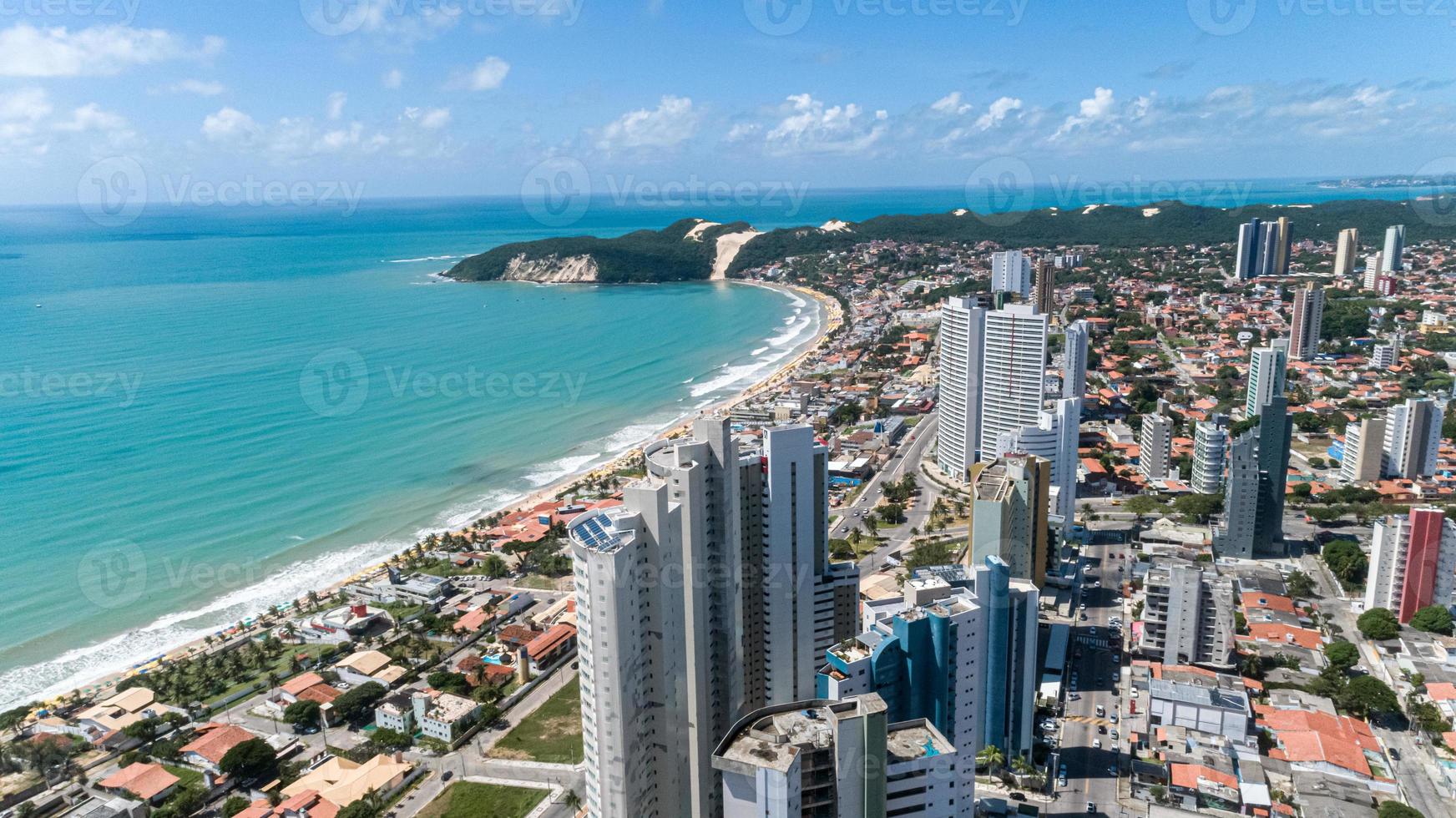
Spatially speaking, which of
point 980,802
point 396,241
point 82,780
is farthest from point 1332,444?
point 396,241

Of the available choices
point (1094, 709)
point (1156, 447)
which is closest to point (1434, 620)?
point (1094, 709)

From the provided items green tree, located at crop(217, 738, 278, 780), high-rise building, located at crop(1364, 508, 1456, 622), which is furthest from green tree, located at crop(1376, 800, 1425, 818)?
green tree, located at crop(217, 738, 278, 780)

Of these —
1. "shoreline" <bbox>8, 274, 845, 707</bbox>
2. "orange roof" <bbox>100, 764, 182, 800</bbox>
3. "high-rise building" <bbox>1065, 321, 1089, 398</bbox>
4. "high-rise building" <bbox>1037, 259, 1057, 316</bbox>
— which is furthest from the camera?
"high-rise building" <bbox>1037, 259, 1057, 316</bbox>

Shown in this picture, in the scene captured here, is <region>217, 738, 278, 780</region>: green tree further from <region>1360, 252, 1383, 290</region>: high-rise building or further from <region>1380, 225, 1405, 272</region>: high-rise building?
<region>1380, 225, 1405, 272</region>: high-rise building

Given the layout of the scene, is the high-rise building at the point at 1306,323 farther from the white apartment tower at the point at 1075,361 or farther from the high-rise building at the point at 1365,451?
the high-rise building at the point at 1365,451

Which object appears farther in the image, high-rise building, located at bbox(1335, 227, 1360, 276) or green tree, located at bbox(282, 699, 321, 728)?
high-rise building, located at bbox(1335, 227, 1360, 276)

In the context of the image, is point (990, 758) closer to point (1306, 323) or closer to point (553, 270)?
point (1306, 323)

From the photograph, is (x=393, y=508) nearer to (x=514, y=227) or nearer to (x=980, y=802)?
(x=980, y=802)

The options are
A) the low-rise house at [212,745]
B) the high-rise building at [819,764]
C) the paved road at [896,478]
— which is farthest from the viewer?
the paved road at [896,478]

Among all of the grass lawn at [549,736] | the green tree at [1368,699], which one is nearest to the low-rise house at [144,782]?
the grass lawn at [549,736]
